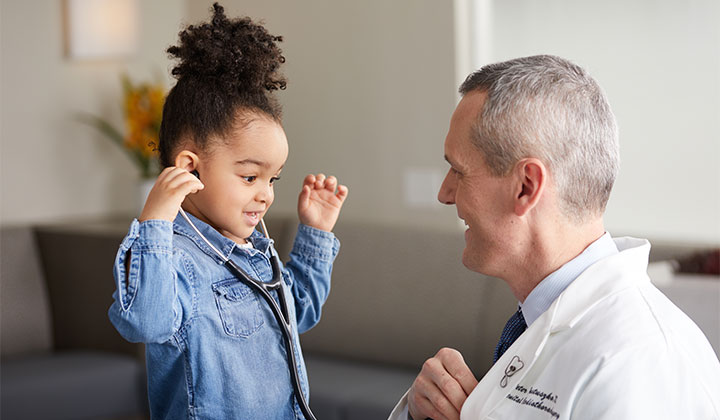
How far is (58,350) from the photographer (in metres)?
3.93

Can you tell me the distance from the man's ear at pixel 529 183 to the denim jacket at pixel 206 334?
50cm

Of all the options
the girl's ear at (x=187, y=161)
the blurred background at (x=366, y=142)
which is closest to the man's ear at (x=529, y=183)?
the girl's ear at (x=187, y=161)

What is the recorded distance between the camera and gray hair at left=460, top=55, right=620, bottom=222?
126 cm

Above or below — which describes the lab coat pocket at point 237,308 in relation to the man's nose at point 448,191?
below

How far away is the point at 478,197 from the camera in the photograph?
1339 millimetres

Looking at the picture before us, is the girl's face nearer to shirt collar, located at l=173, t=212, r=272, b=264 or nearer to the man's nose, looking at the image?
shirt collar, located at l=173, t=212, r=272, b=264

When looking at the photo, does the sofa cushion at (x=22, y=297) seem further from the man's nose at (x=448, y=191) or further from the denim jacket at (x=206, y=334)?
the man's nose at (x=448, y=191)

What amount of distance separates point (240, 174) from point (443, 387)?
0.49 m

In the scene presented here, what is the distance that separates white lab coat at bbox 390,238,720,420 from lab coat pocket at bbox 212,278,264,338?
409 millimetres

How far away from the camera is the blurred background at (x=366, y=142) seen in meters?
3.09

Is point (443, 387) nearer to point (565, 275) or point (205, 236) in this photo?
point (565, 275)

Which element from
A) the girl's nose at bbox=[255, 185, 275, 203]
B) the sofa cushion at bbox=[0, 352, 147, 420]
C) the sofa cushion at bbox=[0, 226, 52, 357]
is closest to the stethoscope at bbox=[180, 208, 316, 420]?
the girl's nose at bbox=[255, 185, 275, 203]

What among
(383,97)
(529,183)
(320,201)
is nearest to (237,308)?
(320,201)

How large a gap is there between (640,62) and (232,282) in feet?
7.38
